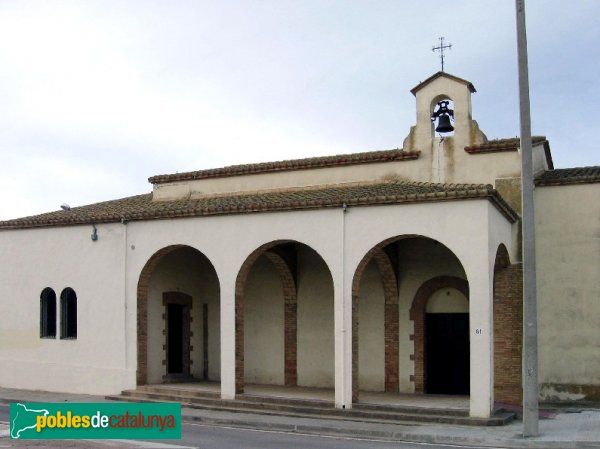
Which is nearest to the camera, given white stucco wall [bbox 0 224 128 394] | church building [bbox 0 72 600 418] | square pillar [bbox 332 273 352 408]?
square pillar [bbox 332 273 352 408]

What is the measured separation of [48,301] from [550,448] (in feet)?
45.9

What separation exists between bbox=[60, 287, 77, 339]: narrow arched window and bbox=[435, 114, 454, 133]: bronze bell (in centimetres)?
1025

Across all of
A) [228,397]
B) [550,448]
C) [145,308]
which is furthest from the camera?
[145,308]

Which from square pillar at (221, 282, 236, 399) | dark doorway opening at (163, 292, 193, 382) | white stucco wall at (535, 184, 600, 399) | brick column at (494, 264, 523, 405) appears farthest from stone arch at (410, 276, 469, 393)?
dark doorway opening at (163, 292, 193, 382)

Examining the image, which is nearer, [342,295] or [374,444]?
[374,444]

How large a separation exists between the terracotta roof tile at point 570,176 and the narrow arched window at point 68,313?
12.1 meters

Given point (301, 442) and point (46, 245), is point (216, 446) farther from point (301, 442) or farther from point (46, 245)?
point (46, 245)

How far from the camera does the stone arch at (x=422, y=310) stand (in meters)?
19.2

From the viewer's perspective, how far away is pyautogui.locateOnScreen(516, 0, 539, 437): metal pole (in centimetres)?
1391

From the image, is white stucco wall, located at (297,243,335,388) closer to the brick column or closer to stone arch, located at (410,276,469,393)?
stone arch, located at (410,276,469,393)

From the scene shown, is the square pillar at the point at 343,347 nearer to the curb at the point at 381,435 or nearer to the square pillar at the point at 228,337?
the curb at the point at 381,435

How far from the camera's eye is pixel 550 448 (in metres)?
13.4

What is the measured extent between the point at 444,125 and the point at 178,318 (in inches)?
337

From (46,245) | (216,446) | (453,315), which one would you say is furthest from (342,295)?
(46,245)
